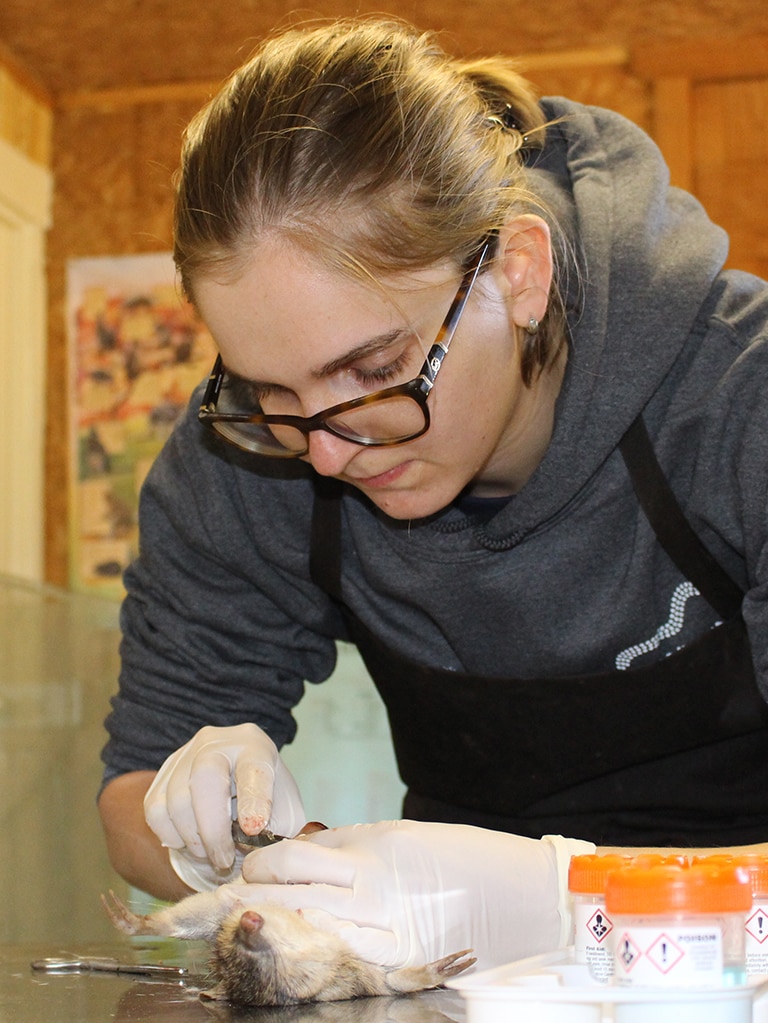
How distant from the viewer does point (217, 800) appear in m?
1.13

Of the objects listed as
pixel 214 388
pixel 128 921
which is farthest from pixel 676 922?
pixel 214 388

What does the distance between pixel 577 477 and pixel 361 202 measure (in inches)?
14.5

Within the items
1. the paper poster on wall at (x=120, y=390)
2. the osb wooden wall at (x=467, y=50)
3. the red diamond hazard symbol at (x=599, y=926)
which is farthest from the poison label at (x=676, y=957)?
the paper poster on wall at (x=120, y=390)

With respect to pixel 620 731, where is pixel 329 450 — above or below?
above

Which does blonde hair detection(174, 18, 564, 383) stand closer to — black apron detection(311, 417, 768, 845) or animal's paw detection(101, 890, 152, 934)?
black apron detection(311, 417, 768, 845)

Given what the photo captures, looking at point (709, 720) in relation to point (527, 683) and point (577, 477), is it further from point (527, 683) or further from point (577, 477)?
point (577, 477)

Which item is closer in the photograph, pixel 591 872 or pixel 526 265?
pixel 591 872

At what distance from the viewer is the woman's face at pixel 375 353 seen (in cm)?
100

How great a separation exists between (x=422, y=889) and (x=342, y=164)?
597 mm

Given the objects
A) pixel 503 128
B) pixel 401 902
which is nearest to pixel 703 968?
pixel 401 902

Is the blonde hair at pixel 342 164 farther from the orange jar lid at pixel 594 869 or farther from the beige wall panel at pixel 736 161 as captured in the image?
the beige wall panel at pixel 736 161

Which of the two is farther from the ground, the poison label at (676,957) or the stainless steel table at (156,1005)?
the poison label at (676,957)

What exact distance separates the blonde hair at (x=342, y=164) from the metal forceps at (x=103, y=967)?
1.90 feet

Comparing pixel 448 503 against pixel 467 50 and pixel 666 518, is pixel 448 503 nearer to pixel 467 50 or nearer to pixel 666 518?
pixel 666 518
